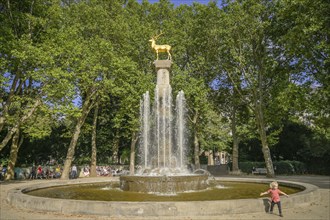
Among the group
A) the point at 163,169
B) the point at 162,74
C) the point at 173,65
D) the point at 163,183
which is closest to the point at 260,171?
the point at 173,65

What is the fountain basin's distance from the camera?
13.1m

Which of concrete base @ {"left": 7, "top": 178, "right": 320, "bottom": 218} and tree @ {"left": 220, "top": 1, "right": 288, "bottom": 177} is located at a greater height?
tree @ {"left": 220, "top": 1, "right": 288, "bottom": 177}

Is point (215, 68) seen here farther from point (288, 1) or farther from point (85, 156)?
point (85, 156)

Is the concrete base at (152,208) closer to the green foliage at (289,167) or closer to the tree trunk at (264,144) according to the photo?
the tree trunk at (264,144)

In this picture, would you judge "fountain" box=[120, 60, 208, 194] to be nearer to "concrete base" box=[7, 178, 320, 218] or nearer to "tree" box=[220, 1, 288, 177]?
"concrete base" box=[7, 178, 320, 218]

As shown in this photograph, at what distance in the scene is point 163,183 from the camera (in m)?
13.1

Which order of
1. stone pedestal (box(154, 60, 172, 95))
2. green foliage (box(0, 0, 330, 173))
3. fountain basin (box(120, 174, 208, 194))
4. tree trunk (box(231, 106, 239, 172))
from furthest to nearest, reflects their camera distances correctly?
tree trunk (box(231, 106, 239, 172))
green foliage (box(0, 0, 330, 173))
stone pedestal (box(154, 60, 172, 95))
fountain basin (box(120, 174, 208, 194))

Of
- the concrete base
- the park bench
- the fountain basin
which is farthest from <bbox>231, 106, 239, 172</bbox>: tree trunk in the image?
the concrete base

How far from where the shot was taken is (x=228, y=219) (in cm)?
869

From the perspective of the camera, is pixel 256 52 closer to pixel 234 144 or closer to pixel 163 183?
pixel 234 144

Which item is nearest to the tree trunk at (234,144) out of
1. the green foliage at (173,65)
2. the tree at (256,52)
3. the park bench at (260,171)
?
the green foliage at (173,65)

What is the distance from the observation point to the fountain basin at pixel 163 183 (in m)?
13.1

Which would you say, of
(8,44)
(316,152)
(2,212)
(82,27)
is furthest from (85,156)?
(2,212)

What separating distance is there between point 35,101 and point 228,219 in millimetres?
18384
